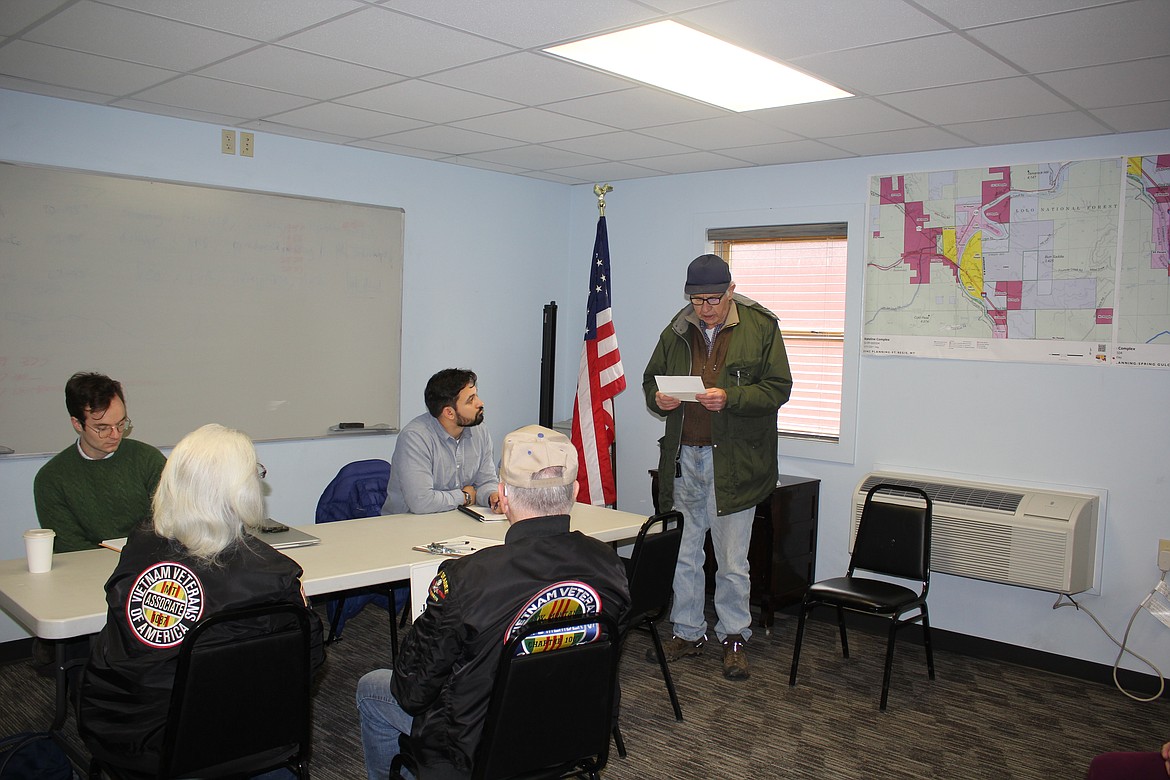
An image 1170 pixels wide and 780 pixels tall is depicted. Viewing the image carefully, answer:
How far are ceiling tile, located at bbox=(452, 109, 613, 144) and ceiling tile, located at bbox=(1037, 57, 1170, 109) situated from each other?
1.94 metres

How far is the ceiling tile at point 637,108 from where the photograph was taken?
3.62m

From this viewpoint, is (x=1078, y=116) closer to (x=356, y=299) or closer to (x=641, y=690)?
(x=641, y=690)

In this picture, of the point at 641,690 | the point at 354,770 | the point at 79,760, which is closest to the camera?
the point at 79,760

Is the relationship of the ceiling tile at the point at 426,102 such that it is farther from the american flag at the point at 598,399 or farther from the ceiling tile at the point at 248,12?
the american flag at the point at 598,399

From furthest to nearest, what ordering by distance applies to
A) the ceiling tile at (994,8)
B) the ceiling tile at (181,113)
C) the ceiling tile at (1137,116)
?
the ceiling tile at (181,113) → the ceiling tile at (1137,116) → the ceiling tile at (994,8)

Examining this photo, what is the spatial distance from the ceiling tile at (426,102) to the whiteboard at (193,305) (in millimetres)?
1028

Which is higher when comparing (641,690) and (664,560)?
(664,560)

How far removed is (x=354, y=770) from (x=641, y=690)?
1.29m

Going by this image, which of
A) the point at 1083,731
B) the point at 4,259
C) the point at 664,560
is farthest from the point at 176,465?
the point at 1083,731

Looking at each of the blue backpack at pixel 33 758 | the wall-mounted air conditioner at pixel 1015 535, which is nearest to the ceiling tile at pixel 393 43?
Result: the blue backpack at pixel 33 758

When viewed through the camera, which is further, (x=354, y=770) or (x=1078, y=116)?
(x=1078, y=116)

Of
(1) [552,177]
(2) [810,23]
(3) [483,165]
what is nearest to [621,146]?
(3) [483,165]

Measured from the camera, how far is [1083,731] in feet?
11.8

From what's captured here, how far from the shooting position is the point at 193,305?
4383 millimetres
